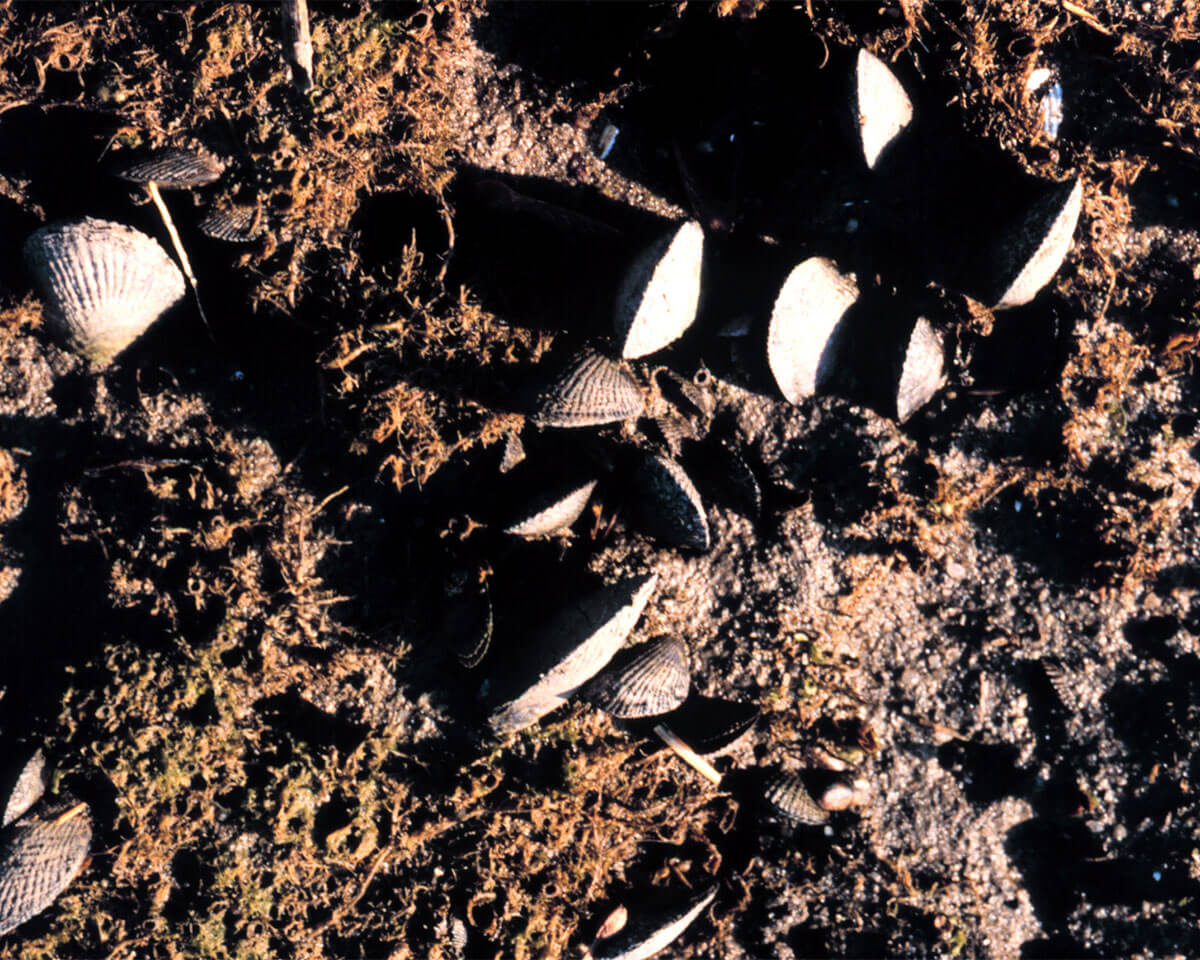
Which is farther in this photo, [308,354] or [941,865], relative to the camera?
[941,865]

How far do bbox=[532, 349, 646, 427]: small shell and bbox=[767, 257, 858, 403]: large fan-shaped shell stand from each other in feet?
2.02

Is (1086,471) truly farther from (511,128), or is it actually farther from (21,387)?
(21,387)

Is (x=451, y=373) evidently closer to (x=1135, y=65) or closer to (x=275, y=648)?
(x=275, y=648)

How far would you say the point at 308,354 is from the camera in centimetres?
306

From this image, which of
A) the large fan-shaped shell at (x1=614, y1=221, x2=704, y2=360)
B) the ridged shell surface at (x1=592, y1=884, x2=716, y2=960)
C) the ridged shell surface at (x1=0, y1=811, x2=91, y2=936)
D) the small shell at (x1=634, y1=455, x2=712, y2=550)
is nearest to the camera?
the large fan-shaped shell at (x1=614, y1=221, x2=704, y2=360)

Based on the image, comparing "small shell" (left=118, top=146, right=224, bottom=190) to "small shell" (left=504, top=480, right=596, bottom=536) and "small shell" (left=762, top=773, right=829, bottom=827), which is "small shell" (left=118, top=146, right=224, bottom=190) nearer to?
"small shell" (left=504, top=480, right=596, bottom=536)

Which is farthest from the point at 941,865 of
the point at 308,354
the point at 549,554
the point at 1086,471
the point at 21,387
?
the point at 21,387

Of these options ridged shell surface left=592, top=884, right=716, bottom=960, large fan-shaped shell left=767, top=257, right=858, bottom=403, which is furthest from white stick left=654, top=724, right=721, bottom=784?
large fan-shaped shell left=767, top=257, right=858, bottom=403

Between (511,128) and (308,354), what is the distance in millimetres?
1221

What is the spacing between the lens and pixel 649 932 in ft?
10.5

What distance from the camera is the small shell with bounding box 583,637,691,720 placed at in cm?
299

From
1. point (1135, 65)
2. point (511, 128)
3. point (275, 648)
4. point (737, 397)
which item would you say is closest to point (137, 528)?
point (275, 648)

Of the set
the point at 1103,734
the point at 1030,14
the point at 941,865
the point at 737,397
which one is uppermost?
the point at 1030,14

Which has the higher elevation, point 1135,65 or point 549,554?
point 1135,65
